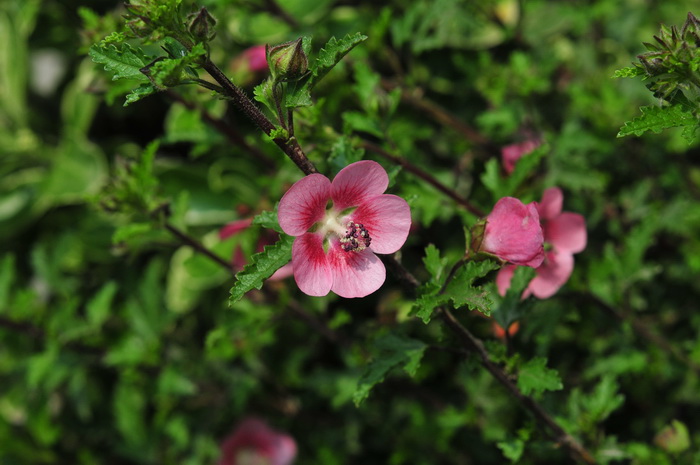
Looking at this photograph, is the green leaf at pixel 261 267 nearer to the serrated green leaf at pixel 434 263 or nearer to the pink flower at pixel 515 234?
the serrated green leaf at pixel 434 263

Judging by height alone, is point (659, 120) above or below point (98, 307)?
above

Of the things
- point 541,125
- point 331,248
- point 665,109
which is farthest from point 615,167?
point 331,248

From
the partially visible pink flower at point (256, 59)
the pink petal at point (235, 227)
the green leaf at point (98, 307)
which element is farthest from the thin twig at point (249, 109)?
the green leaf at point (98, 307)

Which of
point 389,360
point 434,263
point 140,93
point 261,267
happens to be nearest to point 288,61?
point 140,93

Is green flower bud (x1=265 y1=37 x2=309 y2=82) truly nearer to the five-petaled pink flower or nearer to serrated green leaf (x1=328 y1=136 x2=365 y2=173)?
serrated green leaf (x1=328 y1=136 x2=365 y2=173)

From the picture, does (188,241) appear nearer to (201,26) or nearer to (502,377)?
(201,26)

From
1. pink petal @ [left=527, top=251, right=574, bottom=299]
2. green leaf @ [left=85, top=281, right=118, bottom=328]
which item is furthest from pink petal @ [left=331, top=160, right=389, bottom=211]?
green leaf @ [left=85, top=281, right=118, bottom=328]

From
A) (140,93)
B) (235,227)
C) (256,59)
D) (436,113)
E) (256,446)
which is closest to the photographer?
(140,93)
